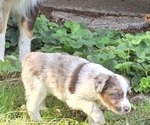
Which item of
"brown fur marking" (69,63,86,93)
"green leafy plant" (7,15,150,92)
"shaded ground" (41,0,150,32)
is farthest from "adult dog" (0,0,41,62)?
"brown fur marking" (69,63,86,93)

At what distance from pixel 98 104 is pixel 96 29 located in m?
2.45

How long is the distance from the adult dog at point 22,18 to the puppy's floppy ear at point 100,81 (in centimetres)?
187

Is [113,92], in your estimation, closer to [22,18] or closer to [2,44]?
[2,44]

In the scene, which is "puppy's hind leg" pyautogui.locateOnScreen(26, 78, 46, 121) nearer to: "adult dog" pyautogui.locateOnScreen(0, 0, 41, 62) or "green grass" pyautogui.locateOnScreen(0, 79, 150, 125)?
"green grass" pyautogui.locateOnScreen(0, 79, 150, 125)

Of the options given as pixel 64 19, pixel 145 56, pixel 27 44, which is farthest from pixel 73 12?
pixel 145 56

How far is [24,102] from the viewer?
17.9 ft

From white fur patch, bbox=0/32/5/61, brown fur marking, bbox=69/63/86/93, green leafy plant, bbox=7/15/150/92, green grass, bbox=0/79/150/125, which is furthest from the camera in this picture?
white fur patch, bbox=0/32/5/61

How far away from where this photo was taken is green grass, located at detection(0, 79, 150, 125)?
5.07 meters

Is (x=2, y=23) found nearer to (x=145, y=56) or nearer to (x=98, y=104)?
(x=145, y=56)

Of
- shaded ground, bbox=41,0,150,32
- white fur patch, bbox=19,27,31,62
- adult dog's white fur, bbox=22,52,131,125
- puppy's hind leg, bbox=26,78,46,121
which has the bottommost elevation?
shaded ground, bbox=41,0,150,32

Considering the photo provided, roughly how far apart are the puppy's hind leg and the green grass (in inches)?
2.4

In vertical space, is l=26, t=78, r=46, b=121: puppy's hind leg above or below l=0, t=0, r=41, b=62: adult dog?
above

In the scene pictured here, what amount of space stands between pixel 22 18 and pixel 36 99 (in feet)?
5.98

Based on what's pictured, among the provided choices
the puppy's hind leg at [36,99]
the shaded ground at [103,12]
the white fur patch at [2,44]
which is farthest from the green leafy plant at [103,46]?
the puppy's hind leg at [36,99]
